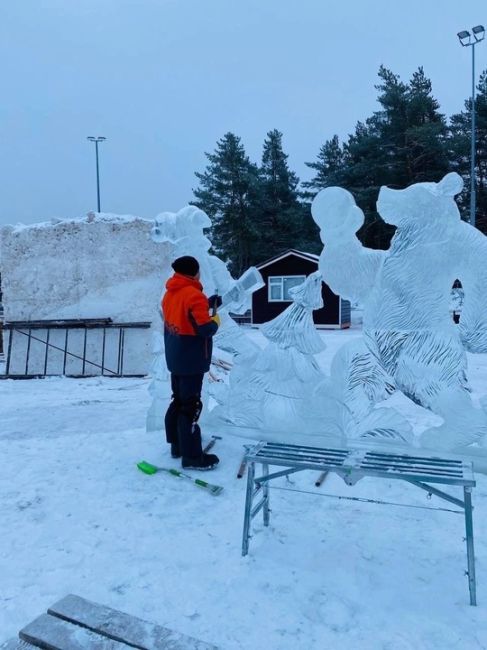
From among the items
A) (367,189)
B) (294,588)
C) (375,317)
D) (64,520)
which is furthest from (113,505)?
(367,189)

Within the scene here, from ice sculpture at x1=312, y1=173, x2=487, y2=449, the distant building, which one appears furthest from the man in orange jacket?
the distant building

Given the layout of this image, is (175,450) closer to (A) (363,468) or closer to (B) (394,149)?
(A) (363,468)

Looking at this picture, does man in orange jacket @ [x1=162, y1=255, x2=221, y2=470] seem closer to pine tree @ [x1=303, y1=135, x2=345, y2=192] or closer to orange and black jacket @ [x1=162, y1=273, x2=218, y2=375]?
orange and black jacket @ [x1=162, y1=273, x2=218, y2=375]

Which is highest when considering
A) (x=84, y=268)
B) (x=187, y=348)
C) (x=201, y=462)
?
(x=84, y=268)

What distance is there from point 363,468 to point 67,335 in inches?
265

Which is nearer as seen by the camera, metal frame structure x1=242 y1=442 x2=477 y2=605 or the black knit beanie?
metal frame structure x1=242 y1=442 x2=477 y2=605

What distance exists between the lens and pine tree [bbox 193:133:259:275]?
2486 centimetres

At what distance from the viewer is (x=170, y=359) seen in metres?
3.62

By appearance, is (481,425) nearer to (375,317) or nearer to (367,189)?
(375,317)

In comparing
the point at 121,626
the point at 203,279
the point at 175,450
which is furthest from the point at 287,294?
the point at 121,626

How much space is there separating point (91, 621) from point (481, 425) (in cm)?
244

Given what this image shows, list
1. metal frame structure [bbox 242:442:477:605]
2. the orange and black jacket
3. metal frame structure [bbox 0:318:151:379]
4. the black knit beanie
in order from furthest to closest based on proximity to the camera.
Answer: metal frame structure [bbox 0:318:151:379] < the black knit beanie < the orange and black jacket < metal frame structure [bbox 242:442:477:605]

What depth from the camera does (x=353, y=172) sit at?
21312 millimetres

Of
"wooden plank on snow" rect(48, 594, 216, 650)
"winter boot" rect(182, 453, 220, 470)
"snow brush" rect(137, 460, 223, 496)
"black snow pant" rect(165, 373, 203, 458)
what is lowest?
"wooden plank on snow" rect(48, 594, 216, 650)
